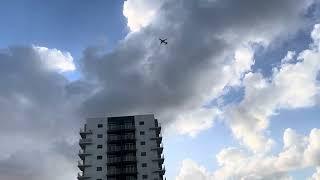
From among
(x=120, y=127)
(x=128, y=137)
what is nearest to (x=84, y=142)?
(x=120, y=127)

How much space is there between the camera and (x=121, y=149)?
18412 centimetres

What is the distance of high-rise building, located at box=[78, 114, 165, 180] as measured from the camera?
17962cm

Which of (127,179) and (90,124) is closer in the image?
(127,179)

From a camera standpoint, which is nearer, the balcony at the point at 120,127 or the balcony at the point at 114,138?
the balcony at the point at 114,138

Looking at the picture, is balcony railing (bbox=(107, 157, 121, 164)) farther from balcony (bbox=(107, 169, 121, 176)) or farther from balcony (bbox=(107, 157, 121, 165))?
balcony (bbox=(107, 169, 121, 176))

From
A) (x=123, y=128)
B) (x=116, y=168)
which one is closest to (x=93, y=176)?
(x=116, y=168)

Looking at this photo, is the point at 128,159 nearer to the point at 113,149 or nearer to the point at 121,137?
the point at 113,149

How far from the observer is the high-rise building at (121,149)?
180 meters

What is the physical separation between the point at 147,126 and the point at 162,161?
44.6ft

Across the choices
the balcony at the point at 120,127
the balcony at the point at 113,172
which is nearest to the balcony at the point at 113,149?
the balcony at the point at 120,127

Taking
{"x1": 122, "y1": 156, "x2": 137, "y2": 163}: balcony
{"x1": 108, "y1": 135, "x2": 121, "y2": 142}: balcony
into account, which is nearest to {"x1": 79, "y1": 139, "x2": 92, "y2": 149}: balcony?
{"x1": 108, "y1": 135, "x2": 121, "y2": 142}: balcony

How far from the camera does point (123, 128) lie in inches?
7431

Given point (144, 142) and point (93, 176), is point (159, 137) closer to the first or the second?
point (144, 142)

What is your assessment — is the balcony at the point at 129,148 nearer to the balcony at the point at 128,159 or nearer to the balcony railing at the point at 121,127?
the balcony at the point at 128,159
